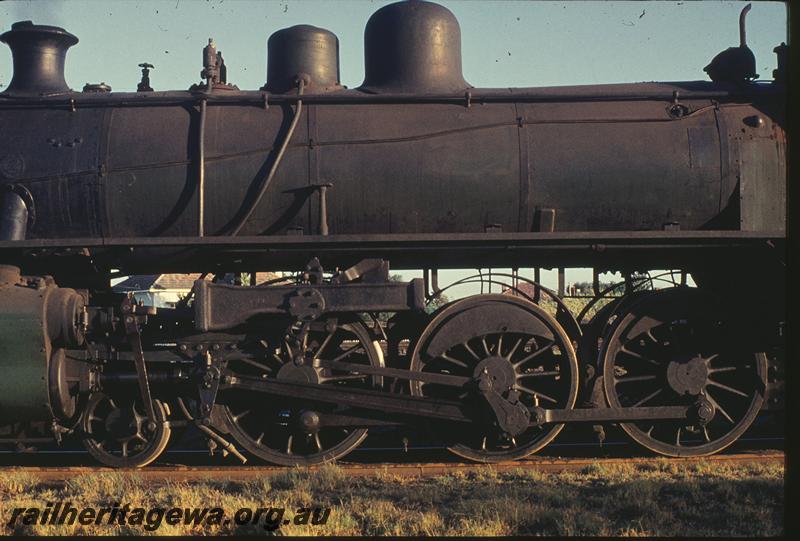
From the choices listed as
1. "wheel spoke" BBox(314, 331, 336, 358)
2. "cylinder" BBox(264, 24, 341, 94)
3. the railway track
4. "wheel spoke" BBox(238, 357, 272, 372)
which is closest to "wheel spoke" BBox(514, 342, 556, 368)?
the railway track

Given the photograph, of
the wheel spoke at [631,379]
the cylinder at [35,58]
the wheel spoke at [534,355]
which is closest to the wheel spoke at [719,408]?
the wheel spoke at [631,379]

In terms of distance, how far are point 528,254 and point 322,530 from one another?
3027mm

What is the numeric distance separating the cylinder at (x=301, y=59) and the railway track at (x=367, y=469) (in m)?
3.38

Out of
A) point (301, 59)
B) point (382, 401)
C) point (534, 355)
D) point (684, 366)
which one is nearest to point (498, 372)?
point (534, 355)

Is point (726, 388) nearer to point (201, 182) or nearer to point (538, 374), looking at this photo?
point (538, 374)

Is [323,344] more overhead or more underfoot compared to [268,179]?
more underfoot

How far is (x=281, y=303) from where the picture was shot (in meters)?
6.44

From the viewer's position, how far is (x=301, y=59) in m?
7.28

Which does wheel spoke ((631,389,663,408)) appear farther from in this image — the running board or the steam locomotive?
the running board

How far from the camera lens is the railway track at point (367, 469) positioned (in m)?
6.44

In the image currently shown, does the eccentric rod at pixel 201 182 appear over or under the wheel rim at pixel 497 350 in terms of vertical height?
over

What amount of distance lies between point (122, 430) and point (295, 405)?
1.49 metres

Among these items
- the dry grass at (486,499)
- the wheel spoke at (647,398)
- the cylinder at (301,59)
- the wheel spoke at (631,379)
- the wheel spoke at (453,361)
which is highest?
the cylinder at (301,59)

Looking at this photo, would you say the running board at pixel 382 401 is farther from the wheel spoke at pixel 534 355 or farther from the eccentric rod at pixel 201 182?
the eccentric rod at pixel 201 182
